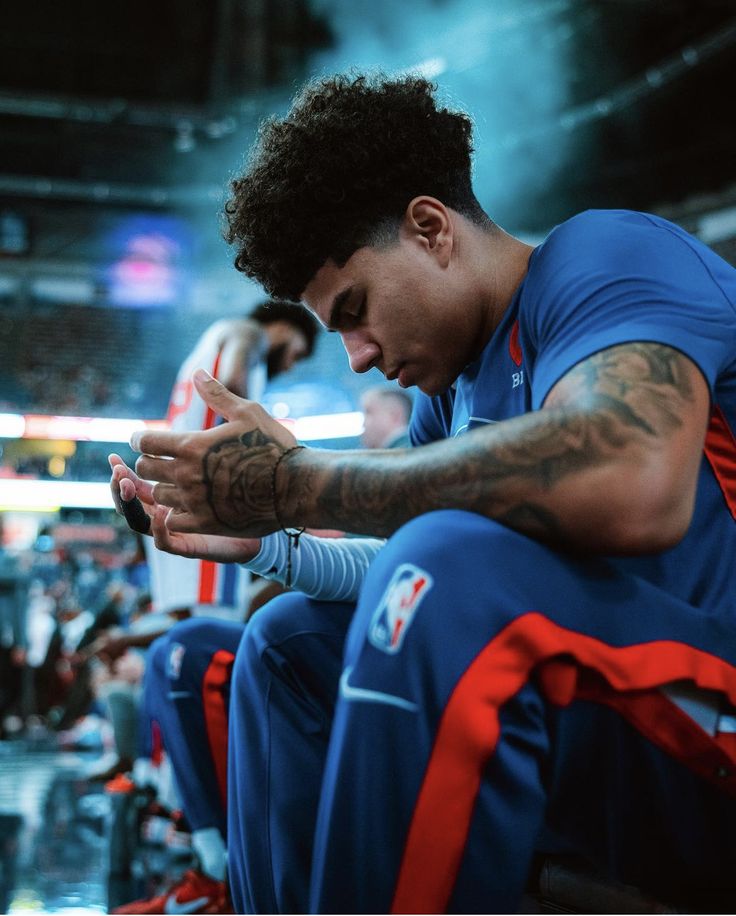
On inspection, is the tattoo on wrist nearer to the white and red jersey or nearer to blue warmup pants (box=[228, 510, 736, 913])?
blue warmup pants (box=[228, 510, 736, 913])

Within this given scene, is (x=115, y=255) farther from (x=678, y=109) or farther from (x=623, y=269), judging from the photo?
(x=623, y=269)

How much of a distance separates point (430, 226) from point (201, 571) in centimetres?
127

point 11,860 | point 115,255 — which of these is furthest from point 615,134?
point 11,860

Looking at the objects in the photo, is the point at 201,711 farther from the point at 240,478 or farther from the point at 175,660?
the point at 240,478

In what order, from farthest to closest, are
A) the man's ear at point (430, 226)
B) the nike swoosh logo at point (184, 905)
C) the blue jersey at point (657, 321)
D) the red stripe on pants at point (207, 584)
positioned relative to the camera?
the red stripe on pants at point (207, 584)
the nike swoosh logo at point (184, 905)
the man's ear at point (430, 226)
the blue jersey at point (657, 321)

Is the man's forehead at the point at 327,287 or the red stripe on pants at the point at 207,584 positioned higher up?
the man's forehead at the point at 327,287

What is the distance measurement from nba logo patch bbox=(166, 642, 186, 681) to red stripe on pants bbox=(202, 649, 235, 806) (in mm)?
54

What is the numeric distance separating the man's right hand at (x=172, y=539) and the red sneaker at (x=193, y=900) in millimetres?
662

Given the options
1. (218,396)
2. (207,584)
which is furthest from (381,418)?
(218,396)

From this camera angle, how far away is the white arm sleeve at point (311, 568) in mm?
1029

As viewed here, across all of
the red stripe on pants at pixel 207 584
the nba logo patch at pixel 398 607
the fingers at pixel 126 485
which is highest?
the fingers at pixel 126 485

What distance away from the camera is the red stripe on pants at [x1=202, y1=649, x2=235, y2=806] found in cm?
146

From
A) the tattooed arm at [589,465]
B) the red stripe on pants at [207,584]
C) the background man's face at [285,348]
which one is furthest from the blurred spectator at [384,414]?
the tattooed arm at [589,465]

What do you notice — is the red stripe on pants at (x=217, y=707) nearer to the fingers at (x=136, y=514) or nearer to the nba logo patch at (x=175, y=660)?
the nba logo patch at (x=175, y=660)
